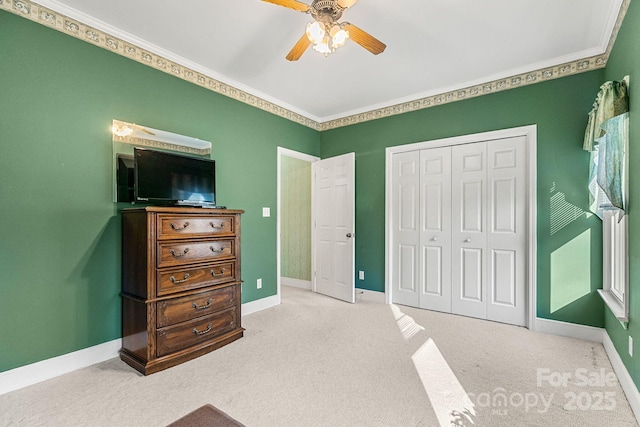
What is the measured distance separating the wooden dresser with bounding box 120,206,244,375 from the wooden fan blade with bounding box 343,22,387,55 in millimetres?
1753

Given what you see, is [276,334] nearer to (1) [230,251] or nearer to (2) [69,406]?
(1) [230,251]

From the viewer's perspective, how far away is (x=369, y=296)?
420 cm


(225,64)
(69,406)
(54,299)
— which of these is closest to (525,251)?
(225,64)

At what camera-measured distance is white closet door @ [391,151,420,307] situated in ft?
12.6

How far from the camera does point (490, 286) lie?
3.34 m

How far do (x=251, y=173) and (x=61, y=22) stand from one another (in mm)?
2021

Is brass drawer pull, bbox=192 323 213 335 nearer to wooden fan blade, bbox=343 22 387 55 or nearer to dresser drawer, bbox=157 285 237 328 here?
dresser drawer, bbox=157 285 237 328

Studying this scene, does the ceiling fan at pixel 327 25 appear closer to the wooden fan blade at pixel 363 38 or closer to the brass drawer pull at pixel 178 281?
the wooden fan blade at pixel 363 38

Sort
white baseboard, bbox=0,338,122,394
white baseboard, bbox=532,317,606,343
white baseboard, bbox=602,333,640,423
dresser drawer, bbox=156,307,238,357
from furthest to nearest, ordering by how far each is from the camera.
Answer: white baseboard, bbox=532,317,606,343, dresser drawer, bbox=156,307,238,357, white baseboard, bbox=0,338,122,394, white baseboard, bbox=602,333,640,423

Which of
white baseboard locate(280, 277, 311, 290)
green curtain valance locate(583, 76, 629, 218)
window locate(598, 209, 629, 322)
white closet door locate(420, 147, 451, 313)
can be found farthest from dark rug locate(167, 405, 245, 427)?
white baseboard locate(280, 277, 311, 290)

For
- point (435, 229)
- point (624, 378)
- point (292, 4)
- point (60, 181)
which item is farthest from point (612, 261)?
point (60, 181)

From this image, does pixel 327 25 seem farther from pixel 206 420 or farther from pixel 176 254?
pixel 206 420

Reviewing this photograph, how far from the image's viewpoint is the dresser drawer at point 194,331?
2312 mm

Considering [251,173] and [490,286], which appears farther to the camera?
[251,173]
